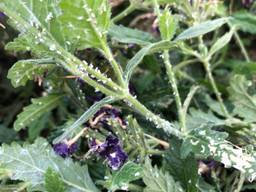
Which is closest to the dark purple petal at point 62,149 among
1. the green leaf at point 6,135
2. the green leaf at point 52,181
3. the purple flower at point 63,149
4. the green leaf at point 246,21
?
the purple flower at point 63,149

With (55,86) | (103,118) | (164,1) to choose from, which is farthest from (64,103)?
(164,1)

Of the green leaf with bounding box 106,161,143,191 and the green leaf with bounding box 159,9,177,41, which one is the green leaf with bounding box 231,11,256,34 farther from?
the green leaf with bounding box 106,161,143,191

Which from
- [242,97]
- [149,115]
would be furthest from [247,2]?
[149,115]

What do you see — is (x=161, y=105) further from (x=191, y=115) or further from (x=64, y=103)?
(x=64, y=103)

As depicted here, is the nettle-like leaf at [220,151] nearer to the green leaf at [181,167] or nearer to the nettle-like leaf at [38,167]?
the green leaf at [181,167]

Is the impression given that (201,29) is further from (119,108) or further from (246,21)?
(246,21)

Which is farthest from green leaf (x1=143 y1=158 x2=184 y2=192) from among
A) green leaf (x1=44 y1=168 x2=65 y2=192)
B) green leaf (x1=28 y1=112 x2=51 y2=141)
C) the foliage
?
green leaf (x1=28 y1=112 x2=51 y2=141)
